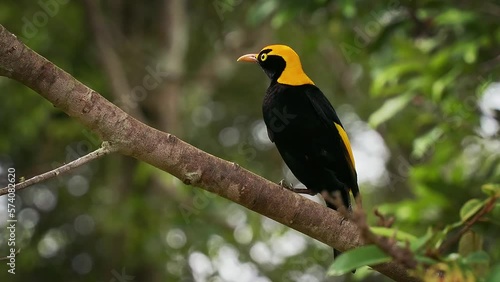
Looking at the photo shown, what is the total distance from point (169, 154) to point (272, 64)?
4.64 feet

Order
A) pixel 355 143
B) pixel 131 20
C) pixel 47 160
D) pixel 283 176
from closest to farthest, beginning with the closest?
pixel 47 160 → pixel 131 20 → pixel 283 176 → pixel 355 143

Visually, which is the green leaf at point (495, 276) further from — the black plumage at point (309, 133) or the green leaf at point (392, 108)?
the green leaf at point (392, 108)

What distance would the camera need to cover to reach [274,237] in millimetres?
7035

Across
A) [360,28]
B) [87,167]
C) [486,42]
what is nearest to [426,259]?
[486,42]

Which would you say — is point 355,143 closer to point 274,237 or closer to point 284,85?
point 274,237

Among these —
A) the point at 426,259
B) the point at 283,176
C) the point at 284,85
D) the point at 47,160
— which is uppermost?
the point at 283,176

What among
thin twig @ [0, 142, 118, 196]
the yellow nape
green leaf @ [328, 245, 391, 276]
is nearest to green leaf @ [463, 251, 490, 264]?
green leaf @ [328, 245, 391, 276]

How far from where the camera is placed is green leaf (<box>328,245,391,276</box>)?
158 centimetres

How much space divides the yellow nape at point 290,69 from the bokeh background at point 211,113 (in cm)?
61

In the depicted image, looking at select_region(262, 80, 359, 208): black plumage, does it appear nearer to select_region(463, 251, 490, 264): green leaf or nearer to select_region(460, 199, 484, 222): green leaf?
select_region(460, 199, 484, 222): green leaf

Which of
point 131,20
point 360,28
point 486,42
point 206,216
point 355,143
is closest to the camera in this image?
point 486,42

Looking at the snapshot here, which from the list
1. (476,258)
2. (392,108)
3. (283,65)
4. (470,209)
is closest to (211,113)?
(392,108)

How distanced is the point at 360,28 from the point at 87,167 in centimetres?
344

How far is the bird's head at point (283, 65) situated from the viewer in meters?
3.36
